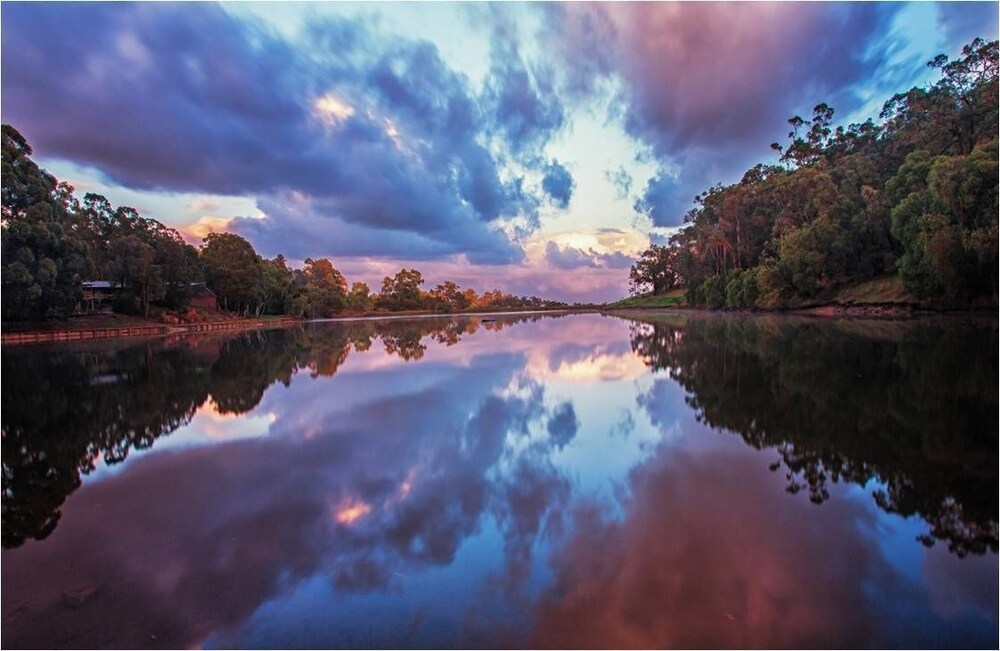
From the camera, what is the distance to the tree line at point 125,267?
35.7 meters

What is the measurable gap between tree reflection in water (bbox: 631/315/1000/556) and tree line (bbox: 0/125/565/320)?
132 ft

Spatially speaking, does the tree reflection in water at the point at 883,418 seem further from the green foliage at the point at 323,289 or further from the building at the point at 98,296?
the green foliage at the point at 323,289

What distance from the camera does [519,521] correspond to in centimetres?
532

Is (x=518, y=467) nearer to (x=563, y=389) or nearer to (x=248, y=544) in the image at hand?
(x=248, y=544)

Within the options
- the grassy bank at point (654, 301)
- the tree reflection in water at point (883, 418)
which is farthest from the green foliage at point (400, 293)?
the tree reflection in water at point (883, 418)

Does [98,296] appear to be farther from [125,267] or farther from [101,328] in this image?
[101,328]

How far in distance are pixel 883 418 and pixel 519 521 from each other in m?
6.97

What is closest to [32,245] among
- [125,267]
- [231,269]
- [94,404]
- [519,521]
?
[125,267]

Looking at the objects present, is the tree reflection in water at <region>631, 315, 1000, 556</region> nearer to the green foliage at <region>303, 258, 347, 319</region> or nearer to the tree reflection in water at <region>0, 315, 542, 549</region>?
the tree reflection in water at <region>0, 315, 542, 549</region>

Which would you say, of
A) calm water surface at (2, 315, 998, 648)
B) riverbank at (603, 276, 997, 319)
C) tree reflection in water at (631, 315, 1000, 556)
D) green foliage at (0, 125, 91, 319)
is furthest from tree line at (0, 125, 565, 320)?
riverbank at (603, 276, 997, 319)

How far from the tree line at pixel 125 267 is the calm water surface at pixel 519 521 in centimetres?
3185

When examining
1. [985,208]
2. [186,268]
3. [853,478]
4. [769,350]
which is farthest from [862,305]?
[186,268]

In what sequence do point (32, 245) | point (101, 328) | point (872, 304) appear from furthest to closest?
point (101, 328)
point (872, 304)
point (32, 245)

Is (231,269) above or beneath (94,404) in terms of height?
above
